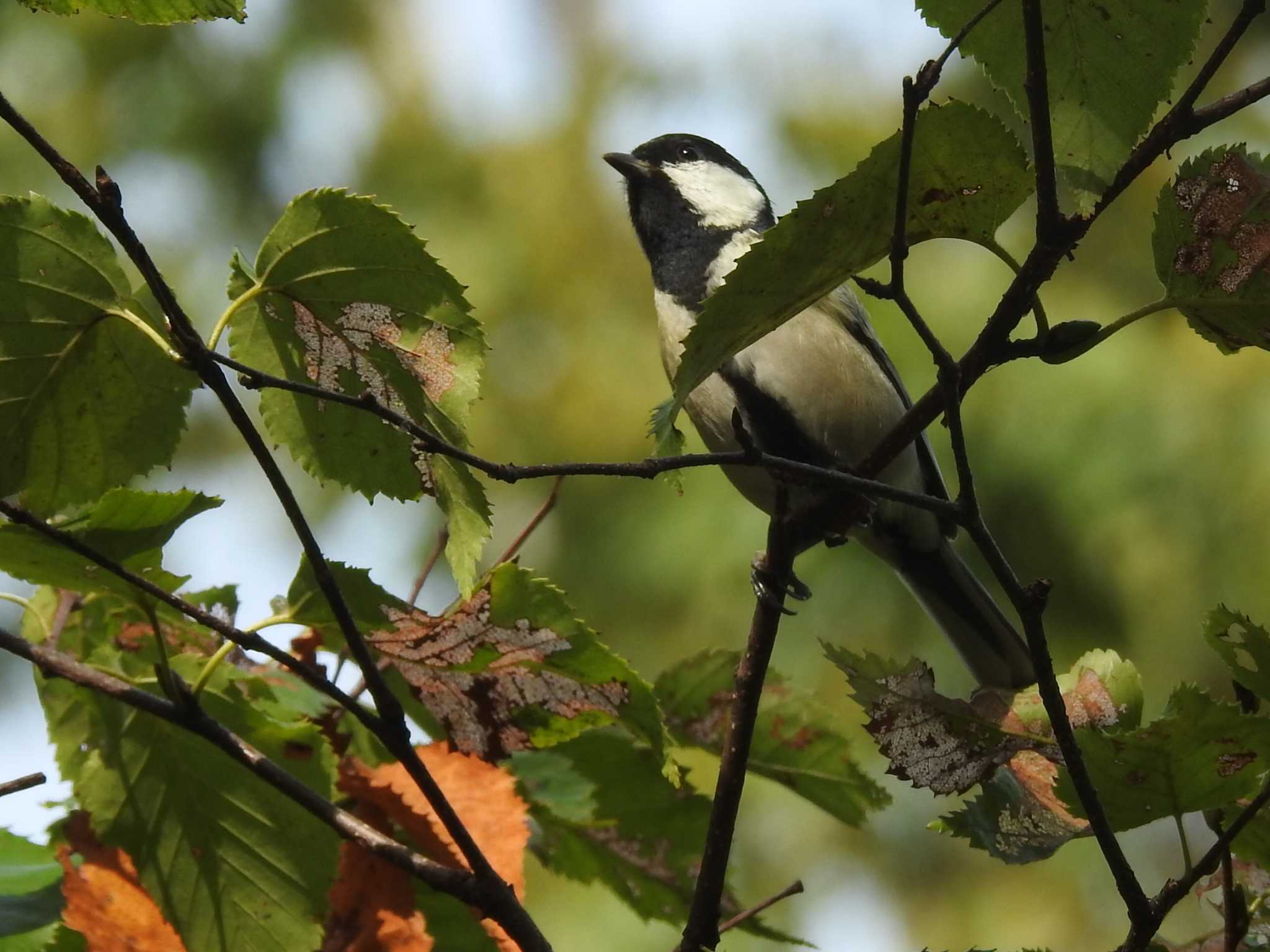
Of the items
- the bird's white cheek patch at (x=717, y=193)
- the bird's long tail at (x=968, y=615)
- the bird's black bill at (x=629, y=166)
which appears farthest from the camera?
the bird's black bill at (x=629, y=166)

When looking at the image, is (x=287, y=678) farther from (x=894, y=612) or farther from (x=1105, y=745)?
(x=894, y=612)

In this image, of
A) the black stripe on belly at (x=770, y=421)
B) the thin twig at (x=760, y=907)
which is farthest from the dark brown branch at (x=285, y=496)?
the black stripe on belly at (x=770, y=421)

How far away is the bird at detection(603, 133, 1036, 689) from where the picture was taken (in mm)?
2088

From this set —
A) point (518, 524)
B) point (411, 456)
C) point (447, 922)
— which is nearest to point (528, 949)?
point (447, 922)

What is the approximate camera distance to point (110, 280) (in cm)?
104

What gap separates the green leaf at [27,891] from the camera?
95cm

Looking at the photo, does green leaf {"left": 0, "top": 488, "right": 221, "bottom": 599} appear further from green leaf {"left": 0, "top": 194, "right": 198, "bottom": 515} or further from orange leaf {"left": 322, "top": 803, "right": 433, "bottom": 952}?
orange leaf {"left": 322, "top": 803, "right": 433, "bottom": 952}

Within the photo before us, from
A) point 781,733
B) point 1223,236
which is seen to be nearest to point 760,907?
point 781,733

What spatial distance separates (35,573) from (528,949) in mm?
471

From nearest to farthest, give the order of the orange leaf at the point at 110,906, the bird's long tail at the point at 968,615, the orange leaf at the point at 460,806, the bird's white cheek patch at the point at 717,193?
1. the orange leaf at the point at 110,906
2. the orange leaf at the point at 460,806
3. the bird's long tail at the point at 968,615
4. the bird's white cheek patch at the point at 717,193

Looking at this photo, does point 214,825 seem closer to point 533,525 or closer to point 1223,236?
point 533,525

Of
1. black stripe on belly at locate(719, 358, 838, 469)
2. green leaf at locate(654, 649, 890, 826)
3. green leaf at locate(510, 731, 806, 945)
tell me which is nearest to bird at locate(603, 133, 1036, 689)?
black stripe on belly at locate(719, 358, 838, 469)

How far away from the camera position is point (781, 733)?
4.71ft

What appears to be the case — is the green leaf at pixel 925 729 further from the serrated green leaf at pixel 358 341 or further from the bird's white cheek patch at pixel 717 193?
the bird's white cheek patch at pixel 717 193
